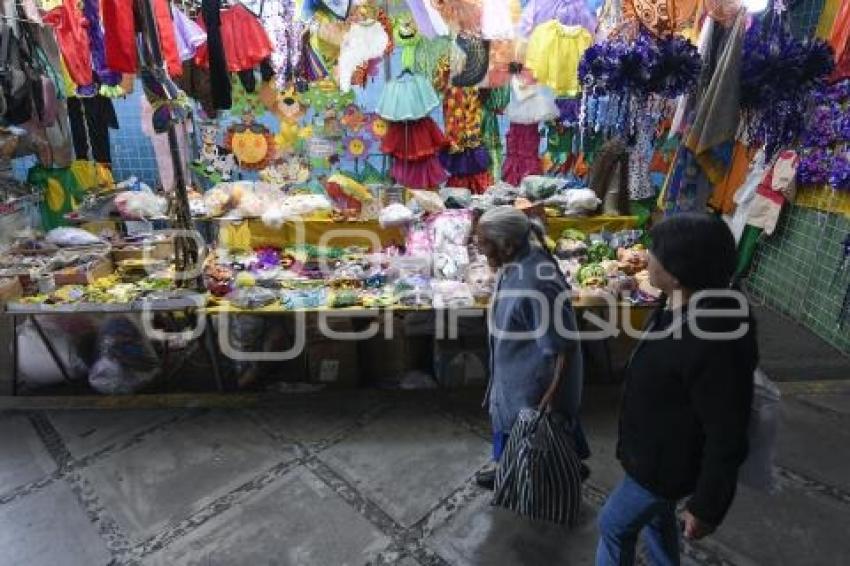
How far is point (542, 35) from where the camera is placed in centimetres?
501

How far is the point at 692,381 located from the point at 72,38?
18.9 ft

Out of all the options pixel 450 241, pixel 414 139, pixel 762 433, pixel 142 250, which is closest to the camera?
pixel 762 433

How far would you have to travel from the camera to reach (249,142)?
588cm

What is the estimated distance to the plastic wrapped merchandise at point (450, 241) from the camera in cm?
400

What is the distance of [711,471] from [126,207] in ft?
14.7

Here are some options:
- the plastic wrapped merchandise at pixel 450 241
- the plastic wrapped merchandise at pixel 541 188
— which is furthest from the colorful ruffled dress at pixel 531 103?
the plastic wrapped merchandise at pixel 450 241

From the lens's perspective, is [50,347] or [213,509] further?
[50,347]

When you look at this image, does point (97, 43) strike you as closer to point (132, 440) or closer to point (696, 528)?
point (132, 440)

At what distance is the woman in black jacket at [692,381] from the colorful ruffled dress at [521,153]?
4274mm

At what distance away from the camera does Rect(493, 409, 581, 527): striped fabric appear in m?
2.38

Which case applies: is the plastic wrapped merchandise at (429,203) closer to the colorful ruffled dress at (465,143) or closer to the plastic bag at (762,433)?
the colorful ruffled dress at (465,143)

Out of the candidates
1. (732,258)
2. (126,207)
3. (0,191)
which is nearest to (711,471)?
(732,258)

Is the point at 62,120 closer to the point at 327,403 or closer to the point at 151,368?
the point at 151,368

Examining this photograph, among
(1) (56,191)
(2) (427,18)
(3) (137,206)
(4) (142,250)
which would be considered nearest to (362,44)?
(2) (427,18)
